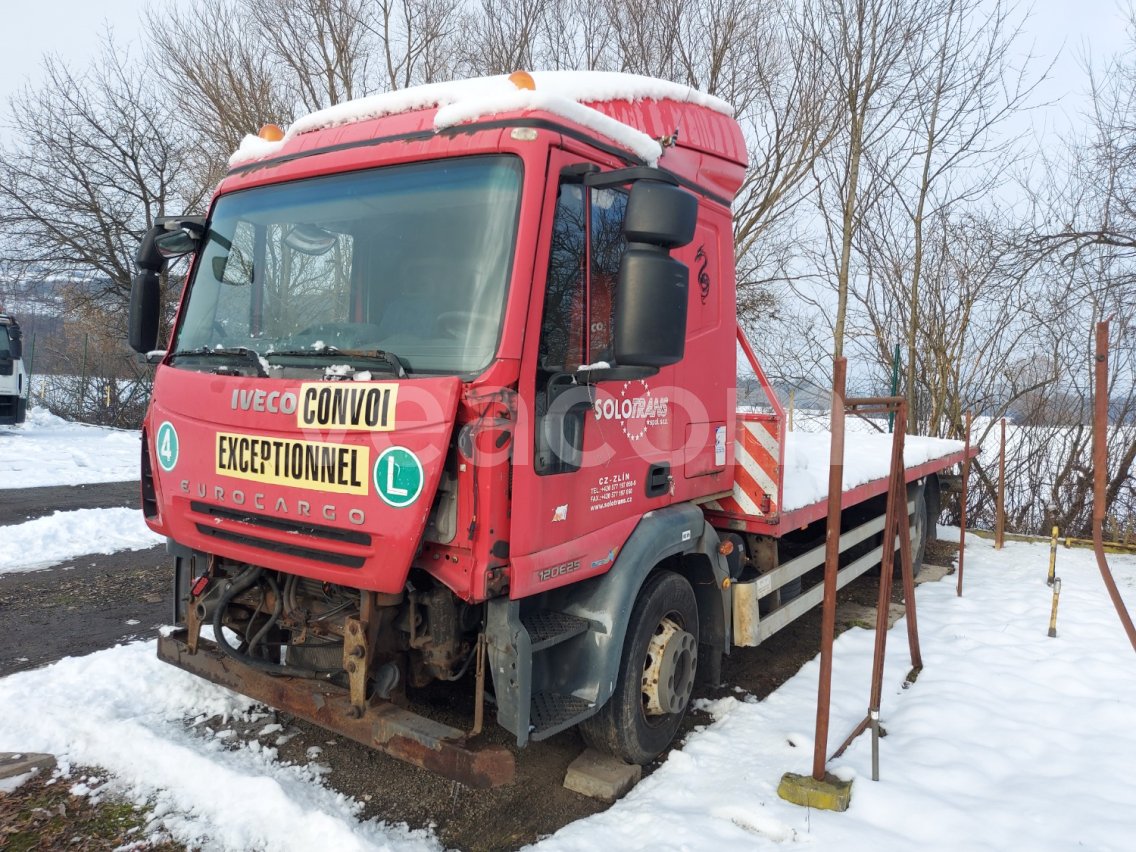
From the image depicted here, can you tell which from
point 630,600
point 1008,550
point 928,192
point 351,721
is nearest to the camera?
point 351,721

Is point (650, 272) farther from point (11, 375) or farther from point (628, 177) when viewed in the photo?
point (11, 375)

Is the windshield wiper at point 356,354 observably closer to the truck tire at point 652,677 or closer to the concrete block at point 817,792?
the truck tire at point 652,677

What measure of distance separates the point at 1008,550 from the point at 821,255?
606 cm

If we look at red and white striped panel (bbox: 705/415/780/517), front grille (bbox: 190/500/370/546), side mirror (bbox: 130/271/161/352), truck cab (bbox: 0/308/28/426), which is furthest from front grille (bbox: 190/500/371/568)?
truck cab (bbox: 0/308/28/426)

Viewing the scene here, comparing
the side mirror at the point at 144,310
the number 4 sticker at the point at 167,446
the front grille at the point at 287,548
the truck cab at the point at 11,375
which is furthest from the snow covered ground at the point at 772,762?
the truck cab at the point at 11,375

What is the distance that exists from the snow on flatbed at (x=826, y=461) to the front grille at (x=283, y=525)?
2.35 metres

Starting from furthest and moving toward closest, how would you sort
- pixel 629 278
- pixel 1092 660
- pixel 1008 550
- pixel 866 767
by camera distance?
1. pixel 1008 550
2. pixel 1092 660
3. pixel 866 767
4. pixel 629 278

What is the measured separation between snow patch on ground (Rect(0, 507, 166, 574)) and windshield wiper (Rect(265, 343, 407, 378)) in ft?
17.1

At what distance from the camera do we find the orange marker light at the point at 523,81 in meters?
2.86

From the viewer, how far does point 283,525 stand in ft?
9.52

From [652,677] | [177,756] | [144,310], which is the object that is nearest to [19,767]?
[177,756]

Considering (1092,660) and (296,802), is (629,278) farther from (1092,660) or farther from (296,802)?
(1092,660)

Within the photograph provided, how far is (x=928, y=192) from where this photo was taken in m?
12.7

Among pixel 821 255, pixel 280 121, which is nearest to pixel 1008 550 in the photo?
pixel 821 255
